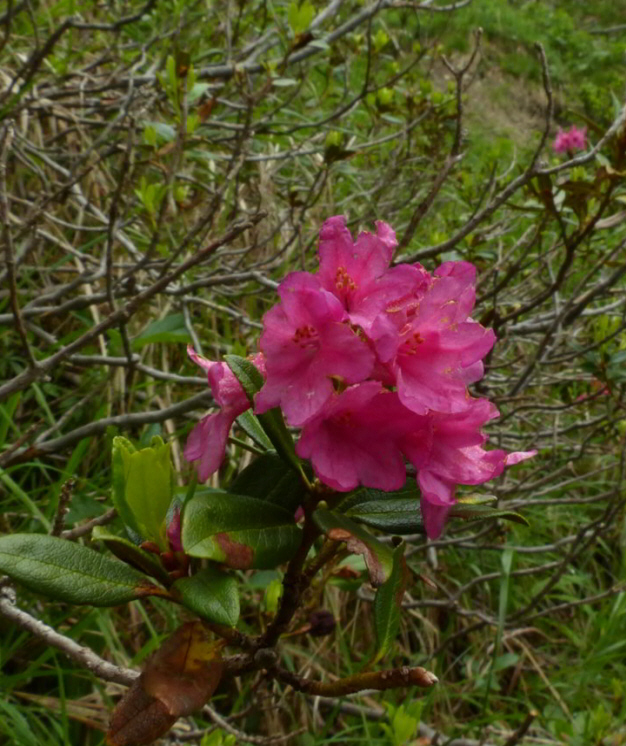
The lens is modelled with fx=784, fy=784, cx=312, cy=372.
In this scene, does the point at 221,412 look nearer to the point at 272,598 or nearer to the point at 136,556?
the point at 136,556

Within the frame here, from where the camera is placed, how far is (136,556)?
854 mm

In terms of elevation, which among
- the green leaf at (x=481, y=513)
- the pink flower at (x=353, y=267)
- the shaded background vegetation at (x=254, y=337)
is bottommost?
the shaded background vegetation at (x=254, y=337)

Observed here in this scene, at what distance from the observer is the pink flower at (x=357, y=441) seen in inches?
31.9

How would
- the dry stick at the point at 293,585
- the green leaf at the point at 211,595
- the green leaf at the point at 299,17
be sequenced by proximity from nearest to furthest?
1. the green leaf at the point at 211,595
2. the dry stick at the point at 293,585
3. the green leaf at the point at 299,17

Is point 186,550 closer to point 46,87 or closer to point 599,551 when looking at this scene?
point 599,551

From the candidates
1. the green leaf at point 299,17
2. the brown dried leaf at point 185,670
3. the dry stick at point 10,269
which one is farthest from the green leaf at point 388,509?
the green leaf at point 299,17

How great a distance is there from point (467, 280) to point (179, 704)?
56 cm

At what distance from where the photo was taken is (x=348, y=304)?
90 centimetres

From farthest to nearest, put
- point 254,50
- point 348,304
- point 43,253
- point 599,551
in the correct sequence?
point 254,50 < point 599,551 < point 43,253 < point 348,304

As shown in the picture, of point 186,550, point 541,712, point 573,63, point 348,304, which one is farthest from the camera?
point 573,63

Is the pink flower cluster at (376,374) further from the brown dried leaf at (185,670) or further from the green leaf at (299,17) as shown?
the green leaf at (299,17)

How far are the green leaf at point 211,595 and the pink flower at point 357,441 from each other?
16 cm

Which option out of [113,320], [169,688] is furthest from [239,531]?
[113,320]

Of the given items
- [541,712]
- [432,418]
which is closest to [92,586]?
[432,418]
